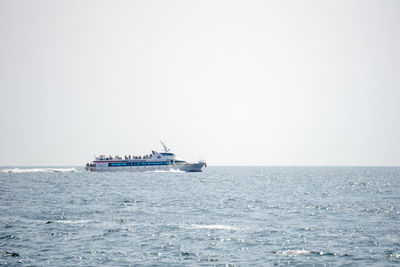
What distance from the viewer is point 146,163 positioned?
157 metres

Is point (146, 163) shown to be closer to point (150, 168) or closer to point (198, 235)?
point (150, 168)

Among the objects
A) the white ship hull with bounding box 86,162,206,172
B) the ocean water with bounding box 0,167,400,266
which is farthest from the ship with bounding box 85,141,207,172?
the ocean water with bounding box 0,167,400,266

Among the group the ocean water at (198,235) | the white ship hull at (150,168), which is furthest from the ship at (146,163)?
the ocean water at (198,235)

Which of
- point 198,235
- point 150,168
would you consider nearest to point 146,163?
point 150,168

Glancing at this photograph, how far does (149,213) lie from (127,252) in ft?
63.3

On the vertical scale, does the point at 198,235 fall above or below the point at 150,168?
below

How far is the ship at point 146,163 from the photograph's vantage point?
513 ft

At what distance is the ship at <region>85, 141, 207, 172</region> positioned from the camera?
15650cm

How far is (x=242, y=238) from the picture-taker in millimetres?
33062

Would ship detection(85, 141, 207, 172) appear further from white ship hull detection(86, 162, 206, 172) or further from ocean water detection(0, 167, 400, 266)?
ocean water detection(0, 167, 400, 266)

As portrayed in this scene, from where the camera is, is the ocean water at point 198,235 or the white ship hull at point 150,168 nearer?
the ocean water at point 198,235

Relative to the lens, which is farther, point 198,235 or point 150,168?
point 150,168

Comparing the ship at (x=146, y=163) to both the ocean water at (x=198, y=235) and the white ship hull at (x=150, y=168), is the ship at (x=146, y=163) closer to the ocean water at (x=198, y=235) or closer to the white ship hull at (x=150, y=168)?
the white ship hull at (x=150, y=168)

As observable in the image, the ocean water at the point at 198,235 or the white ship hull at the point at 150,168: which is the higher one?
the white ship hull at the point at 150,168
